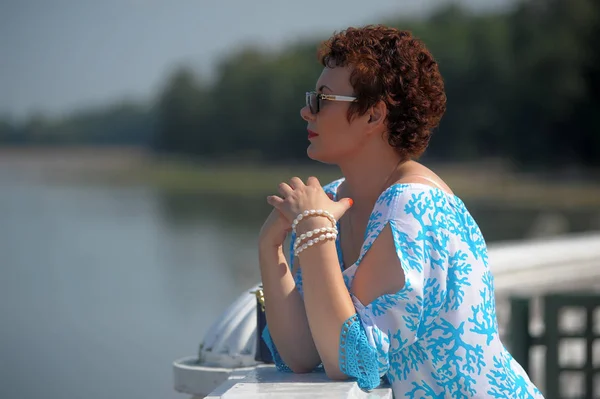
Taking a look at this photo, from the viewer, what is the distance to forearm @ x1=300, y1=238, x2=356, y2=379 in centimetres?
188

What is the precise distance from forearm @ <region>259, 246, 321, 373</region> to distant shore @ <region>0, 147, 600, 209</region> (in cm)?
4570

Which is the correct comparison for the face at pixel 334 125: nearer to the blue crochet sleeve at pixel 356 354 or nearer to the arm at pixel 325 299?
the arm at pixel 325 299

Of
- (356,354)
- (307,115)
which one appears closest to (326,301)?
(356,354)

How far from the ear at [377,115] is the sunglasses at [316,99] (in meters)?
0.05

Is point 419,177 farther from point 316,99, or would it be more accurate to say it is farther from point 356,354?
point 356,354

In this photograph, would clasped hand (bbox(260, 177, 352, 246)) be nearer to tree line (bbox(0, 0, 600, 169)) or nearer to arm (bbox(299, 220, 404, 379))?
arm (bbox(299, 220, 404, 379))

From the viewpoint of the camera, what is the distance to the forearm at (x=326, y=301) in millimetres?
1885

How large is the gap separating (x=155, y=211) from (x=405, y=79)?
53620 mm

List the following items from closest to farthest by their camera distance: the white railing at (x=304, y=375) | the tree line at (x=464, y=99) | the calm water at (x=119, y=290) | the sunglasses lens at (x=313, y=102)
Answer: the white railing at (x=304, y=375), the sunglasses lens at (x=313, y=102), the calm water at (x=119, y=290), the tree line at (x=464, y=99)

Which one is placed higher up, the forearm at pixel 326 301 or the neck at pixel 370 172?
the neck at pixel 370 172

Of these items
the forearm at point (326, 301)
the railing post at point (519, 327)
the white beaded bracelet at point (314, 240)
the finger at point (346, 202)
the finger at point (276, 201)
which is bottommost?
the railing post at point (519, 327)

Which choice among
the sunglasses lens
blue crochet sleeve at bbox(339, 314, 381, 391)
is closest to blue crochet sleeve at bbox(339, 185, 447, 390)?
blue crochet sleeve at bbox(339, 314, 381, 391)

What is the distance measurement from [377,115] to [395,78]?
0.09 m

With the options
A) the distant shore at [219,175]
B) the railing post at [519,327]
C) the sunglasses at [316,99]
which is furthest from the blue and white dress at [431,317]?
the distant shore at [219,175]
